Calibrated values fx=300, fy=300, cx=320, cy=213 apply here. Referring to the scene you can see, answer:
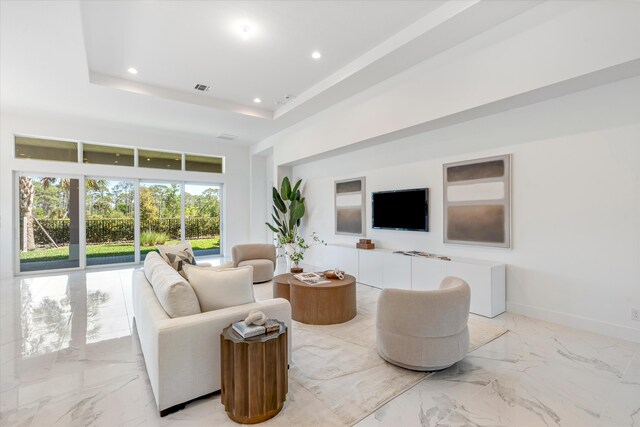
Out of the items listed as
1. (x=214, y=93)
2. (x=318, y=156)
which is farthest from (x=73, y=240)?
(x=318, y=156)

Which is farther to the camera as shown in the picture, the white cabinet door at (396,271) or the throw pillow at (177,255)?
the white cabinet door at (396,271)

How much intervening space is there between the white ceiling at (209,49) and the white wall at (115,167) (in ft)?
1.96

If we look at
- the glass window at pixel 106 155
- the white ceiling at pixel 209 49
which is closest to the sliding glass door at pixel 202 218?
the glass window at pixel 106 155

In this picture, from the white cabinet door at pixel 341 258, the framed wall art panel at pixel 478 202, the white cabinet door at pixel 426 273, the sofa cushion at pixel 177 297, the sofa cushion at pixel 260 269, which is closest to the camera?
the sofa cushion at pixel 177 297

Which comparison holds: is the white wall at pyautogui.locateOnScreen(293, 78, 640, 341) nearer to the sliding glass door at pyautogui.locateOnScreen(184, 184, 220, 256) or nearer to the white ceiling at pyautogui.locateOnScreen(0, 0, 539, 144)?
the white ceiling at pyautogui.locateOnScreen(0, 0, 539, 144)

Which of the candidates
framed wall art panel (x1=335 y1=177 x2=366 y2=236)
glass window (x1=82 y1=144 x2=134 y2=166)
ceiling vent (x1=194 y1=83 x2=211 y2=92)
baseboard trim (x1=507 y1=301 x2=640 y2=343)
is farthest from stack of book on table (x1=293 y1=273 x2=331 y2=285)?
glass window (x1=82 y1=144 x2=134 y2=166)

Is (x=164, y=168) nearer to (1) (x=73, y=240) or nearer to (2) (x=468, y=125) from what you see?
(1) (x=73, y=240)

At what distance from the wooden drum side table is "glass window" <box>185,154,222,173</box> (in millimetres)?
7362

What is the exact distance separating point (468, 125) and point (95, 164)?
7863mm

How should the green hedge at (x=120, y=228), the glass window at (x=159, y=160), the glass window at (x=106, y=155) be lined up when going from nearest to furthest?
1. the green hedge at (x=120, y=228)
2. the glass window at (x=106, y=155)
3. the glass window at (x=159, y=160)

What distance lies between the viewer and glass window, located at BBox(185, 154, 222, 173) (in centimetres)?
835

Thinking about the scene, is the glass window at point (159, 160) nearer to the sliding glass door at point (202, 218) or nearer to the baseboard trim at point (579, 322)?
the sliding glass door at point (202, 218)

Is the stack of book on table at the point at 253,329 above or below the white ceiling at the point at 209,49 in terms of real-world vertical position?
below

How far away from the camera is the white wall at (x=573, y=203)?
3.00 m
